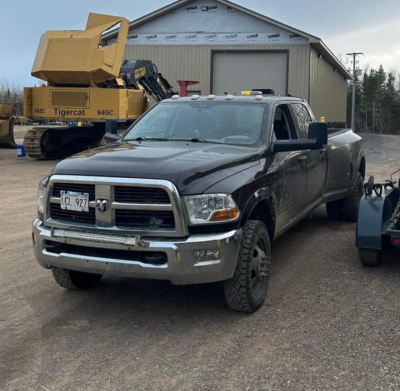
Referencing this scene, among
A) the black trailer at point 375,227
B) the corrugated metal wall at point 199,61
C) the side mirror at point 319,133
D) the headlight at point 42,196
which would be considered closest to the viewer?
the headlight at point 42,196

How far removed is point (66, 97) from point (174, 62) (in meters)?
12.9

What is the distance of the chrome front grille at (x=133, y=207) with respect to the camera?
4016 mm

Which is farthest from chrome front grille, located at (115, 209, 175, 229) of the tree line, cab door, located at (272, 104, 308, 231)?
the tree line

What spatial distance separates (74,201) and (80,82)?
1359 centimetres

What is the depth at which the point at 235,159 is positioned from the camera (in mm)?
4660

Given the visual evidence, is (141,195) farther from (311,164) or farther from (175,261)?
(311,164)

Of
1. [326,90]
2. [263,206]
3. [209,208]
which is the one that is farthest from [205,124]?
[326,90]

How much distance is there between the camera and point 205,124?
567 centimetres

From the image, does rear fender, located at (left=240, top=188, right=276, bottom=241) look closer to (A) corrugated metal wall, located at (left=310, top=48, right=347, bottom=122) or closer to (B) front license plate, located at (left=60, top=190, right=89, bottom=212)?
(B) front license plate, located at (left=60, top=190, right=89, bottom=212)

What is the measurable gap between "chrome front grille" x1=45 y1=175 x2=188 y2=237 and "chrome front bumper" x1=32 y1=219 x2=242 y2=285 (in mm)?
97

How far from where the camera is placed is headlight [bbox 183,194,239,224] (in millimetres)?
4062

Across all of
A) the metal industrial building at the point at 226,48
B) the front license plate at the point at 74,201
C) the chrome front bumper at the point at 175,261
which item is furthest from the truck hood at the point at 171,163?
the metal industrial building at the point at 226,48

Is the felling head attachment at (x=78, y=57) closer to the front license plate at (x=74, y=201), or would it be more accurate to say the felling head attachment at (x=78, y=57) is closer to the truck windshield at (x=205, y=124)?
the truck windshield at (x=205, y=124)

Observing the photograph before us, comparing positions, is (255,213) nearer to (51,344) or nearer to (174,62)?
(51,344)
